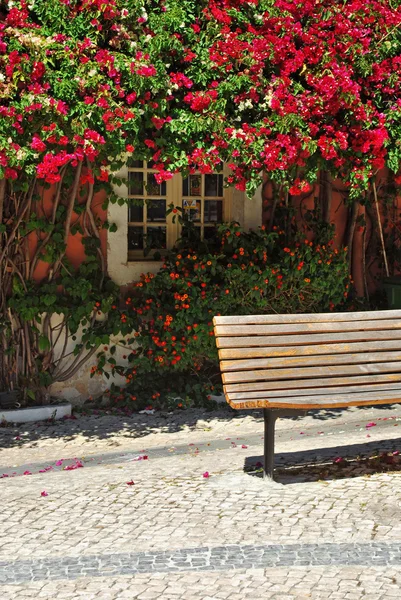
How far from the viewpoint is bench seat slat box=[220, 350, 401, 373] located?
5668mm

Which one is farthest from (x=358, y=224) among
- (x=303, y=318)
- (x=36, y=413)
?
(x=303, y=318)

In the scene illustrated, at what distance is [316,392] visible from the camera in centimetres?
579

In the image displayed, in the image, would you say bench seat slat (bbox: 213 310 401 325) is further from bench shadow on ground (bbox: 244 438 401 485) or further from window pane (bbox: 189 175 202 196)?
window pane (bbox: 189 175 202 196)

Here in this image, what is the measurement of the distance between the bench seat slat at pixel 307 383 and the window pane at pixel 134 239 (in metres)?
3.40

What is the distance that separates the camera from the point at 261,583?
3986 mm

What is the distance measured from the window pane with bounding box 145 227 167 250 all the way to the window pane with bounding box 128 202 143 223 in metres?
0.14

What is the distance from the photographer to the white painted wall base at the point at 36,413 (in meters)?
7.84

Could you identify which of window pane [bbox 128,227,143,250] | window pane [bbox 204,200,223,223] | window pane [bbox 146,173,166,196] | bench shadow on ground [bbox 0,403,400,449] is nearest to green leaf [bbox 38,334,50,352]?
bench shadow on ground [bbox 0,403,400,449]

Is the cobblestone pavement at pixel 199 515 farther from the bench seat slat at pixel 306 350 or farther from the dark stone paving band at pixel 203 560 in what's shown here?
the bench seat slat at pixel 306 350

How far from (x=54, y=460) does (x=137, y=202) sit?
2.76 m

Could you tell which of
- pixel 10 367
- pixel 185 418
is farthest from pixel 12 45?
pixel 185 418

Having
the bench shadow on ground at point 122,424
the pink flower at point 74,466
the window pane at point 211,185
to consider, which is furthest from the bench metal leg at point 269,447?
the window pane at point 211,185

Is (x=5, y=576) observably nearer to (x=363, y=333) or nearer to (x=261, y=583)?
(x=261, y=583)

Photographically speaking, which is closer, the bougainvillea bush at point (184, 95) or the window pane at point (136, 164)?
the bougainvillea bush at point (184, 95)
